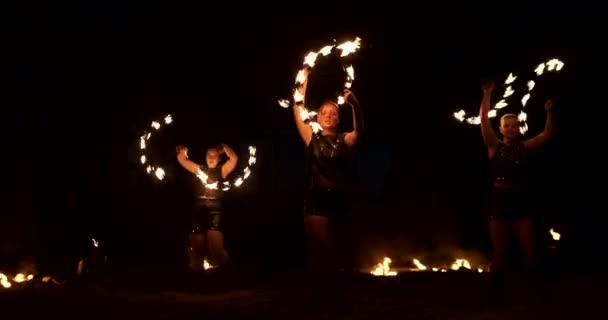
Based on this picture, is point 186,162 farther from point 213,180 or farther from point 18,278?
point 18,278

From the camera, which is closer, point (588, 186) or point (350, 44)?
point (350, 44)

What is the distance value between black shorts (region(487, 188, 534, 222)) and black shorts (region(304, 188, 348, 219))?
1733mm

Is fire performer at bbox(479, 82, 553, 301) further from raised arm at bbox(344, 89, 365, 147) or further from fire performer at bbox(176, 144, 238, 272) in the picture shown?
fire performer at bbox(176, 144, 238, 272)

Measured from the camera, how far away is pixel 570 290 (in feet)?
25.8

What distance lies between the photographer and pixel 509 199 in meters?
7.16

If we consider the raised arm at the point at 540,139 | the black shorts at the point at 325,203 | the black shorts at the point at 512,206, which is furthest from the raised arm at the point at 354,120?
the raised arm at the point at 540,139

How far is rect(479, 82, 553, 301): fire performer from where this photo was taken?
7047 mm

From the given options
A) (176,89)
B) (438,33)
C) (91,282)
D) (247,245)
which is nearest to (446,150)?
(438,33)

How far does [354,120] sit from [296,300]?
83.9 inches

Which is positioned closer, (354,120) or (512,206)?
(512,206)

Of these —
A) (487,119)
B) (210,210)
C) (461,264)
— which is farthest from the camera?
(461,264)

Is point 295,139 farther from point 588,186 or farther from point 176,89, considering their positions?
point 588,186

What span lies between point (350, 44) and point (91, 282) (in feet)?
17.0

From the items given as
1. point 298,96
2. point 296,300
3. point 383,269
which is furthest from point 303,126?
point 383,269
